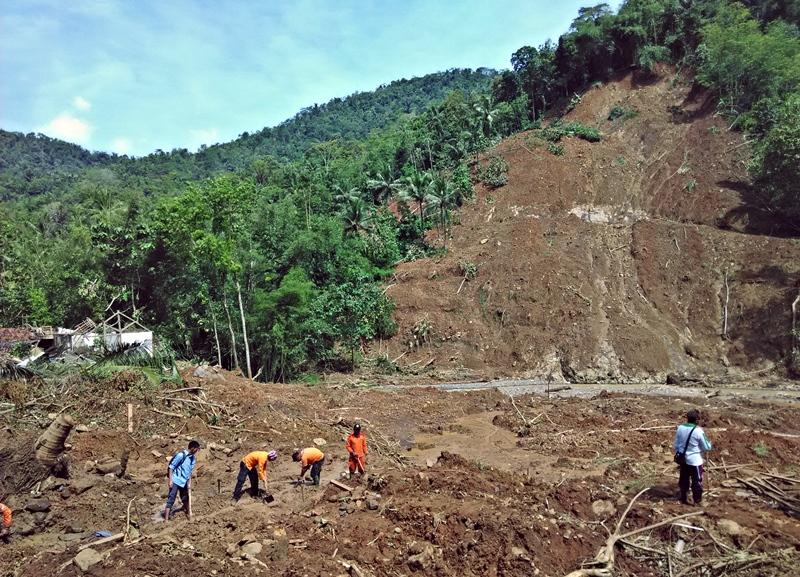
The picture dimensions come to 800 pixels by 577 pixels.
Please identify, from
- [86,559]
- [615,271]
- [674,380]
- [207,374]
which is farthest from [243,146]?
[86,559]

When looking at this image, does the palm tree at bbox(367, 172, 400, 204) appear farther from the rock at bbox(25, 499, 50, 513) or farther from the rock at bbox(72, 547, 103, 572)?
the rock at bbox(72, 547, 103, 572)

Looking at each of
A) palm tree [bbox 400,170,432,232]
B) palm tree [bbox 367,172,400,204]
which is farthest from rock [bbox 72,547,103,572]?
palm tree [bbox 367,172,400,204]

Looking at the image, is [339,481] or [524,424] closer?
[339,481]

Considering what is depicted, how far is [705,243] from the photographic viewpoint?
31.8m

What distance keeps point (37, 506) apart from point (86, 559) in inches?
121

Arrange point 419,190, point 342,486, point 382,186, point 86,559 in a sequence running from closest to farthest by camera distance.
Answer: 1. point 86,559
2. point 342,486
3. point 419,190
4. point 382,186

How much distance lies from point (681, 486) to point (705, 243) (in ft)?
89.8

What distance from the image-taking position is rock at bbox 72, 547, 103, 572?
281 inches

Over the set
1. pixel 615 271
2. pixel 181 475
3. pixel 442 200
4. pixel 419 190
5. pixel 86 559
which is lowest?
pixel 86 559

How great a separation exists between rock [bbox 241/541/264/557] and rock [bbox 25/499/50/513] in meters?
4.20

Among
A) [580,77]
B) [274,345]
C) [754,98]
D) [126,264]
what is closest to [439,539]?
[274,345]

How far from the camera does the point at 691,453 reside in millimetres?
8062

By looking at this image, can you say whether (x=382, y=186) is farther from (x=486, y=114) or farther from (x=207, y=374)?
(x=207, y=374)

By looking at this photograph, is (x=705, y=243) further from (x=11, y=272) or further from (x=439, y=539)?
(x=11, y=272)
